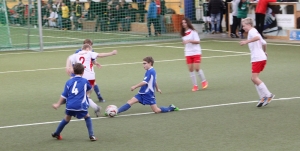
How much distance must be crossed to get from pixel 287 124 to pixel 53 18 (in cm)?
2311

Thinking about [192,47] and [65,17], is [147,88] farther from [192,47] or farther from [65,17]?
[65,17]

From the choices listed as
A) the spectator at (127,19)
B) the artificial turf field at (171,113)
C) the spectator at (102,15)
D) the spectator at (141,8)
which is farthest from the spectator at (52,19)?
the artificial turf field at (171,113)

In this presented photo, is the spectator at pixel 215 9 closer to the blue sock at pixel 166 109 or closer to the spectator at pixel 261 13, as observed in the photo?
the spectator at pixel 261 13

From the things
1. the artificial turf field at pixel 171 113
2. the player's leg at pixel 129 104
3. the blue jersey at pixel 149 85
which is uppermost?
the blue jersey at pixel 149 85

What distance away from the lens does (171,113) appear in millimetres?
12375

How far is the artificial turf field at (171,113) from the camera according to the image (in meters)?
9.90

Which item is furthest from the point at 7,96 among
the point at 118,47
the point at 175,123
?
the point at 118,47

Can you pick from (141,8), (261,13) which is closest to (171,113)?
(261,13)

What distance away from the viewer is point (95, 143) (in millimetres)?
9961

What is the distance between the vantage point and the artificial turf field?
9898mm

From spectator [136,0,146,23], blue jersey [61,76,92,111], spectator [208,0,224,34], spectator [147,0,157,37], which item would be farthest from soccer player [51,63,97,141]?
spectator [136,0,146,23]

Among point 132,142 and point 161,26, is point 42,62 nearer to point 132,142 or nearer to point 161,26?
point 161,26

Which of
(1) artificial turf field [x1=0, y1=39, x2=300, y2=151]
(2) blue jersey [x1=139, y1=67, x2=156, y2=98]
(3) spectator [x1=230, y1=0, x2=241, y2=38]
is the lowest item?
(1) artificial turf field [x1=0, y1=39, x2=300, y2=151]

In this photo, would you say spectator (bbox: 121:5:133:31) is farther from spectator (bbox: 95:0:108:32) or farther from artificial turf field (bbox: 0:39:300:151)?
artificial turf field (bbox: 0:39:300:151)
